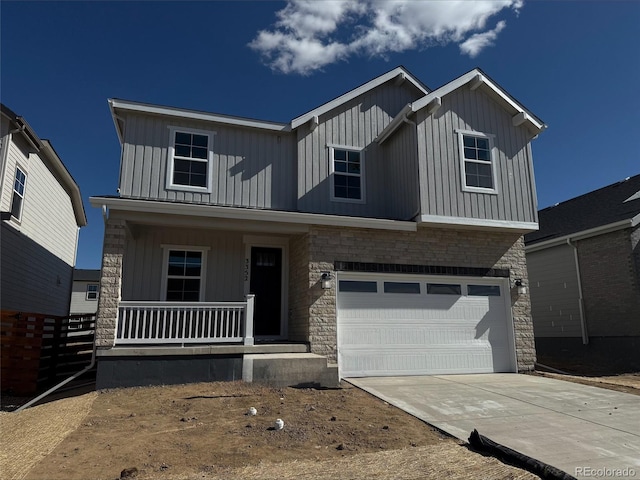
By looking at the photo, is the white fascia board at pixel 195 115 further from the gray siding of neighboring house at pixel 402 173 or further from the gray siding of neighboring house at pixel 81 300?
the gray siding of neighboring house at pixel 81 300

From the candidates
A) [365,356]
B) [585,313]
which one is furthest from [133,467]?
[585,313]

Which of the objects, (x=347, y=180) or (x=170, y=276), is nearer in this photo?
(x=170, y=276)

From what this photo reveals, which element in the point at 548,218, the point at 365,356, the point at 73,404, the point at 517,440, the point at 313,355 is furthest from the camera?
the point at 548,218

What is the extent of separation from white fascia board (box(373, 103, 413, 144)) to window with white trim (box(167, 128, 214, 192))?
452 cm

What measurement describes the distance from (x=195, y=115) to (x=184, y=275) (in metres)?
3.89

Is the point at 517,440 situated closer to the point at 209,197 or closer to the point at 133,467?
the point at 133,467

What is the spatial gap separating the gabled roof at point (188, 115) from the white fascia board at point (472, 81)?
349 cm

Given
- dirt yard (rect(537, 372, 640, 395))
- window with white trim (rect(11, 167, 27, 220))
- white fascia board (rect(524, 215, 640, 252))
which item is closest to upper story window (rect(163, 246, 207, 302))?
window with white trim (rect(11, 167, 27, 220))

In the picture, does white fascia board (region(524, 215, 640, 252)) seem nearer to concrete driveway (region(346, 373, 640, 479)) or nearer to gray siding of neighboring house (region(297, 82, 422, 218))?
concrete driveway (region(346, 373, 640, 479))

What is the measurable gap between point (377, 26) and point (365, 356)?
8.25m

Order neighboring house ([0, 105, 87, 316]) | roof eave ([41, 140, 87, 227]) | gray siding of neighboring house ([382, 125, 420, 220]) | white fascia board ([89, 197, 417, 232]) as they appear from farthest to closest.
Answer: roof eave ([41, 140, 87, 227]) < gray siding of neighboring house ([382, 125, 420, 220]) < neighboring house ([0, 105, 87, 316]) < white fascia board ([89, 197, 417, 232])

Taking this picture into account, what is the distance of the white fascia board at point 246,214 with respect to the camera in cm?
866

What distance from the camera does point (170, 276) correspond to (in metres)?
10.4

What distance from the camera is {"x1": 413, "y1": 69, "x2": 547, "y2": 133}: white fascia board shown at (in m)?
10.8
